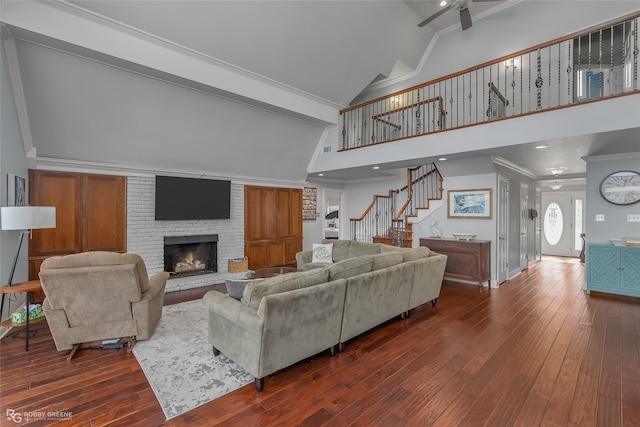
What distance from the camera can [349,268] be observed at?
124 inches

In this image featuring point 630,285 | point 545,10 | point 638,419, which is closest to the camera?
point 638,419

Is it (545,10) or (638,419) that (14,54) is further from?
(545,10)

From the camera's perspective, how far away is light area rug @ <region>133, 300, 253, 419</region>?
2.30 m

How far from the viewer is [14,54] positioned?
3.45 metres

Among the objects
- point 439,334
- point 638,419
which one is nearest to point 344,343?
point 439,334

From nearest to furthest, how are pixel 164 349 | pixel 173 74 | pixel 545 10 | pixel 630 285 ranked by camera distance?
1. pixel 164 349
2. pixel 173 74
3. pixel 630 285
4. pixel 545 10

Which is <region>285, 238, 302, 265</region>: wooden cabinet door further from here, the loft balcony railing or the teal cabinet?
the teal cabinet

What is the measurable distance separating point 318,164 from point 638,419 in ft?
21.2

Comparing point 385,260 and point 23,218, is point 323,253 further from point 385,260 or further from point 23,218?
point 23,218

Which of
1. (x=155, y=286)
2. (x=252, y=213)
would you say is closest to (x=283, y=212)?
(x=252, y=213)

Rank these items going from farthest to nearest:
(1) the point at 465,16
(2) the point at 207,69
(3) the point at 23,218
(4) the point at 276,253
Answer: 1. (4) the point at 276,253
2. (1) the point at 465,16
3. (2) the point at 207,69
4. (3) the point at 23,218

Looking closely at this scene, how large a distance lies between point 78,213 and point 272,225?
405 cm

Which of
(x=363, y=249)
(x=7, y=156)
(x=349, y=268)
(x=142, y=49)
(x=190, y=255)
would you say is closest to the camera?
(x=349, y=268)

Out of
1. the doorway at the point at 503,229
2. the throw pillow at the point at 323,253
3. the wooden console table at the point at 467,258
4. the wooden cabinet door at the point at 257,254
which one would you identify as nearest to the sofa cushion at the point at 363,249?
the throw pillow at the point at 323,253
